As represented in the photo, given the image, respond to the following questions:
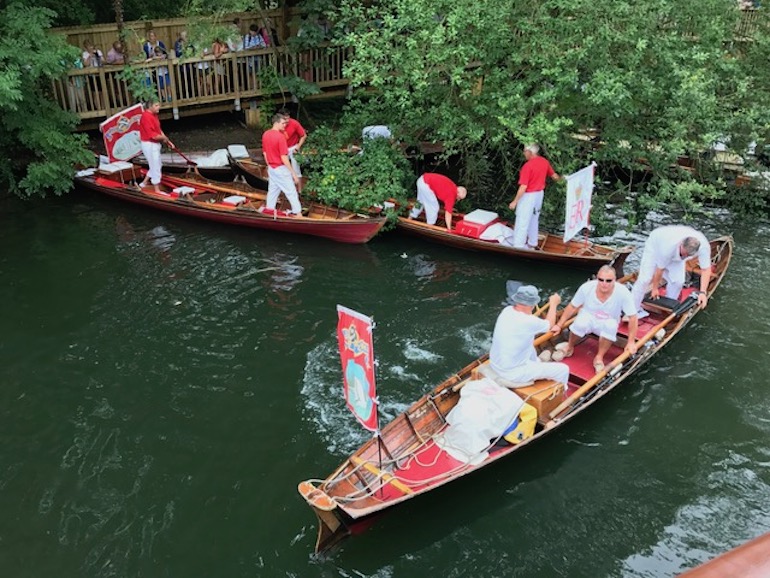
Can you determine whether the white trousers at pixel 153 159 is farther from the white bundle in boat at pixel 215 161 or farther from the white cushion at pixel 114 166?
the white bundle in boat at pixel 215 161

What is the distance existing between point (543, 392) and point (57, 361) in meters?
6.74

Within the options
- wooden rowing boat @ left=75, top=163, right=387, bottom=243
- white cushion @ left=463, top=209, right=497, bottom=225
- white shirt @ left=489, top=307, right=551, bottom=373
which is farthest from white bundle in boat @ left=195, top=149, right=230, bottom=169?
white shirt @ left=489, top=307, right=551, bottom=373

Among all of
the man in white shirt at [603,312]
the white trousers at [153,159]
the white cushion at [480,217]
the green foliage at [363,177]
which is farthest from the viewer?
the white trousers at [153,159]

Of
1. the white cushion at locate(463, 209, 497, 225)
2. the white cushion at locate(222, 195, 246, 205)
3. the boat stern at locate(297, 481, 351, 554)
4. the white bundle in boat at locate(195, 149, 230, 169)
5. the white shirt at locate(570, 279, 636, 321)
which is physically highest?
the white shirt at locate(570, 279, 636, 321)

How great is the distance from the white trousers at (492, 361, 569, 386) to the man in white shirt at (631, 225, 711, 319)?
264 centimetres

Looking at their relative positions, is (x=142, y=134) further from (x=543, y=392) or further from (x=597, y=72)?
(x=543, y=392)

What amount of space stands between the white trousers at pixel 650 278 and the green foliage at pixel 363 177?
511 centimetres

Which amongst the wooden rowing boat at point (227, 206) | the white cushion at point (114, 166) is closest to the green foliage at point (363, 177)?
the wooden rowing boat at point (227, 206)

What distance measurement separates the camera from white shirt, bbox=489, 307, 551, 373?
7512 mm

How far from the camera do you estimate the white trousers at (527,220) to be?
1256 cm

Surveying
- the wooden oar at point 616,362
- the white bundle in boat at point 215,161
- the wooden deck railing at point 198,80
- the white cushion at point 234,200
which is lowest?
the wooden oar at point 616,362

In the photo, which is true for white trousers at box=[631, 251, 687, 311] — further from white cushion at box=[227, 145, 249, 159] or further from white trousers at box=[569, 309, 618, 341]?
white cushion at box=[227, 145, 249, 159]

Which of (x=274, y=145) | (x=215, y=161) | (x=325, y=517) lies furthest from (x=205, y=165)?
(x=325, y=517)

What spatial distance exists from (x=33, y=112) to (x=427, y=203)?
325 inches
